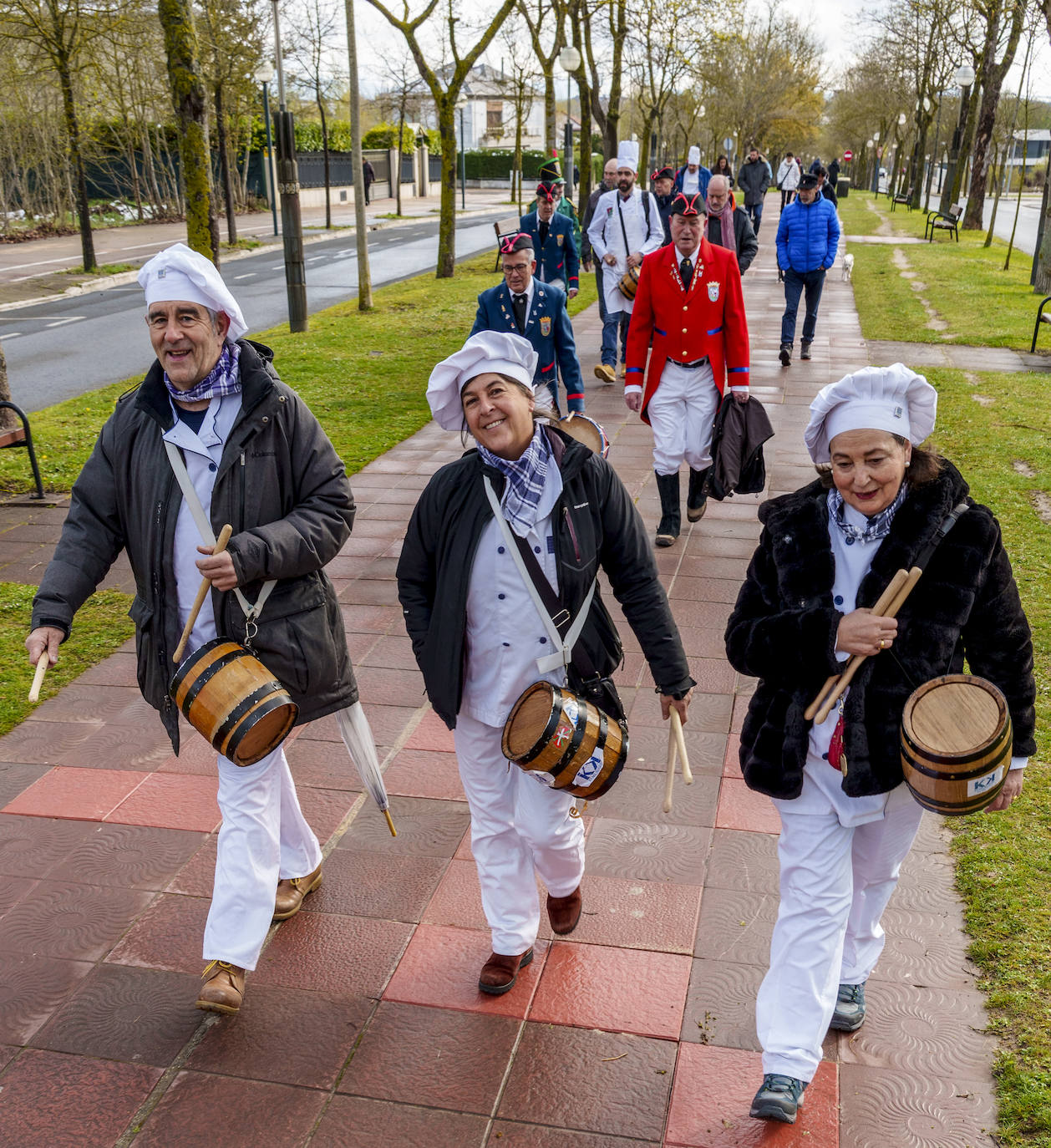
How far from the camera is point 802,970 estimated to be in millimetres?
2932

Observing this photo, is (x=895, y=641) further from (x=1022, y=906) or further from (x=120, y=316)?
(x=120, y=316)

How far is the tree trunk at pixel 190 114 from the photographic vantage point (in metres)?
11.8

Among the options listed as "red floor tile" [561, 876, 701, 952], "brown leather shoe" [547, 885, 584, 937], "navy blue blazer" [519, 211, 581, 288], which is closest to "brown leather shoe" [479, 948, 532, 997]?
"brown leather shoe" [547, 885, 584, 937]

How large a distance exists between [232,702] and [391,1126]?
1201 millimetres

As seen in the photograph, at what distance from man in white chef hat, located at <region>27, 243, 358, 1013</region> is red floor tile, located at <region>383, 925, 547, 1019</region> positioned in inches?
18.9

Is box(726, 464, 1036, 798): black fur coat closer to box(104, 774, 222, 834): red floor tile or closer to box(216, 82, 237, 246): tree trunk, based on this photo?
box(104, 774, 222, 834): red floor tile

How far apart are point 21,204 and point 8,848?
3580 centimetres

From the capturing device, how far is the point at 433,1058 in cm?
326

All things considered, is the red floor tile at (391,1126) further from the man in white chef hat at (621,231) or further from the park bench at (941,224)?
the park bench at (941,224)

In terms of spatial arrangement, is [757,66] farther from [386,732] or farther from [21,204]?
[386,732]

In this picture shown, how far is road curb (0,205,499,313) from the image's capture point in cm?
2177

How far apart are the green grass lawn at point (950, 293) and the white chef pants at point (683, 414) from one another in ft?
29.0

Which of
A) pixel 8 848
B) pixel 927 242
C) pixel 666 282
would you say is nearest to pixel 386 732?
pixel 8 848

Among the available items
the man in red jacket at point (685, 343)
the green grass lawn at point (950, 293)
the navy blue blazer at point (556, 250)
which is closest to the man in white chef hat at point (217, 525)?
the man in red jacket at point (685, 343)
